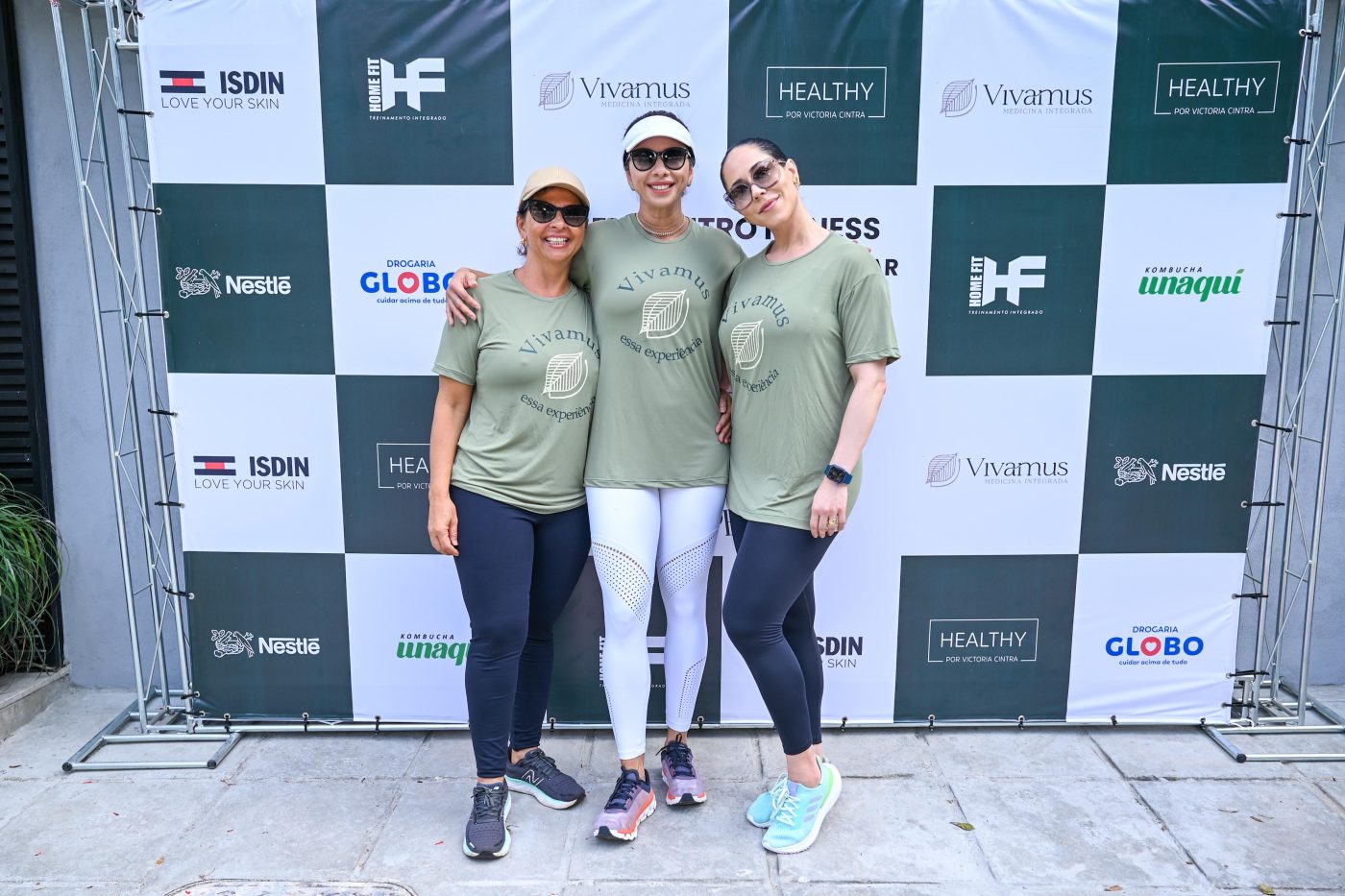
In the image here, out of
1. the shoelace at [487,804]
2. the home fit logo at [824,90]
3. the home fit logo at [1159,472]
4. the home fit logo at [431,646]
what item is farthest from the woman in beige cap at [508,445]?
the home fit logo at [1159,472]

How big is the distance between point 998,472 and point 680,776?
1370 mm

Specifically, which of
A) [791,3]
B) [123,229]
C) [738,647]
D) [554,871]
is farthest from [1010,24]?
[123,229]

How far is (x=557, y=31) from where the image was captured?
9.12 feet

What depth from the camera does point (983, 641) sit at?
3.09 meters

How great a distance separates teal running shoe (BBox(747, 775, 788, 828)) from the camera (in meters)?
2.54

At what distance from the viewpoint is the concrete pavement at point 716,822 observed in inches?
92.1

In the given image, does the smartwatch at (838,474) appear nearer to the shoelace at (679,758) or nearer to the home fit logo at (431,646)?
the shoelace at (679,758)

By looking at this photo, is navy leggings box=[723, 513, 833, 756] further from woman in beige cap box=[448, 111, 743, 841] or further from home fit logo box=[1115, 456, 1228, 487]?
home fit logo box=[1115, 456, 1228, 487]

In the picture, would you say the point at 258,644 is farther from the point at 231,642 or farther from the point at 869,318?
the point at 869,318

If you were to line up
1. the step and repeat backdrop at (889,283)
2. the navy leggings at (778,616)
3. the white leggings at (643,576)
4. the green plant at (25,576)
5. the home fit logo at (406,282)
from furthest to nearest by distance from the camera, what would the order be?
the green plant at (25,576)
the home fit logo at (406,282)
the step and repeat backdrop at (889,283)
the white leggings at (643,576)
the navy leggings at (778,616)

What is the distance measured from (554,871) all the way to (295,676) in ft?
4.10

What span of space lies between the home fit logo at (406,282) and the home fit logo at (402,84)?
1.45ft

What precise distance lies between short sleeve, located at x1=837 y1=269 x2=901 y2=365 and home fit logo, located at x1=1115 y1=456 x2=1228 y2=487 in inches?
48.6

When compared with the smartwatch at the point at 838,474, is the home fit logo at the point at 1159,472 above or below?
below
